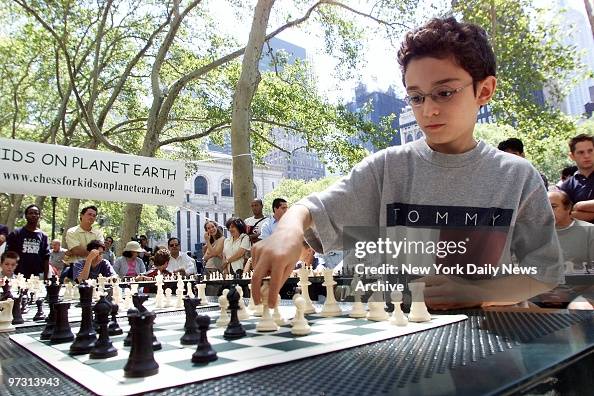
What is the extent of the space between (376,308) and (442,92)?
72 cm

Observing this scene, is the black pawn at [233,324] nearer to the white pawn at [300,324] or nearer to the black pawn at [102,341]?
the white pawn at [300,324]

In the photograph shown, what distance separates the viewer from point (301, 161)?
73875 millimetres

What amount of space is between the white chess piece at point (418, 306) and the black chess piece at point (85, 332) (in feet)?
2.97

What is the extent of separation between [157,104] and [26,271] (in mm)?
6972

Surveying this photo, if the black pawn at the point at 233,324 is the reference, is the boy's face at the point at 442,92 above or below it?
above

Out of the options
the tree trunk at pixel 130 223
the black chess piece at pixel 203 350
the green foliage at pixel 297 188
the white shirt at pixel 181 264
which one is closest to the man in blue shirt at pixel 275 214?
the white shirt at pixel 181 264

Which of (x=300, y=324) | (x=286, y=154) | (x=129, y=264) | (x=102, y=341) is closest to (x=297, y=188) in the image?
(x=286, y=154)

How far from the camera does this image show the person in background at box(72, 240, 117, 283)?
4227 mm

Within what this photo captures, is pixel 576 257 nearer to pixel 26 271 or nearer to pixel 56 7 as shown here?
pixel 26 271

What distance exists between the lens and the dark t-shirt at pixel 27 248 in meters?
5.58

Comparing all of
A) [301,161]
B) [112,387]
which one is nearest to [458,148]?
[112,387]

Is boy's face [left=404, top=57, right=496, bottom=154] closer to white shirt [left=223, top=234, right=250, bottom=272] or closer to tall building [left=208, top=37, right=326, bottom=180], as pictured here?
white shirt [left=223, top=234, right=250, bottom=272]

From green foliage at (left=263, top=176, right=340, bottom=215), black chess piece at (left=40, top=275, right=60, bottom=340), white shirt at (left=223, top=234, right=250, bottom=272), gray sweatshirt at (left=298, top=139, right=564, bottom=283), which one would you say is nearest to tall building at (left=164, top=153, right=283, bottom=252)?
green foliage at (left=263, top=176, right=340, bottom=215)

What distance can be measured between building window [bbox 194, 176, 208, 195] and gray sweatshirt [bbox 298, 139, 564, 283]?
58.0 m
